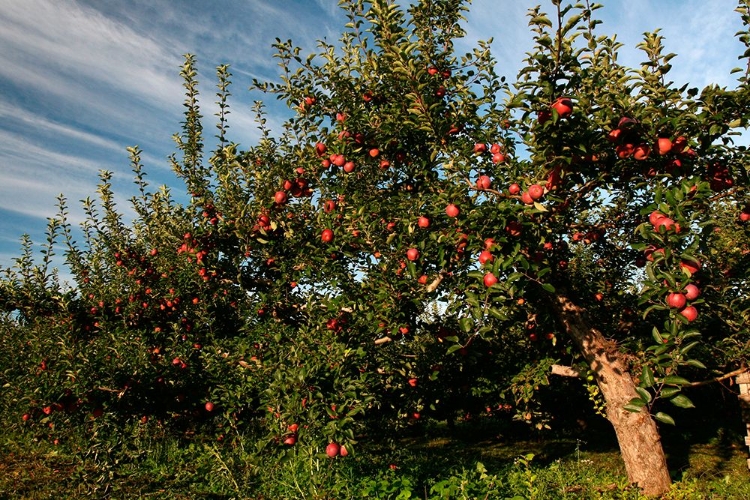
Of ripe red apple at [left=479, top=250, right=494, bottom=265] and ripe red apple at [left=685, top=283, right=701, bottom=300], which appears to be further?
ripe red apple at [left=479, top=250, right=494, bottom=265]

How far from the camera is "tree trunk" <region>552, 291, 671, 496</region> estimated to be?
6.33 meters

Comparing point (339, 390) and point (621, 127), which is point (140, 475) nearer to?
point (339, 390)

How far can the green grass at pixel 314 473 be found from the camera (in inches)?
223

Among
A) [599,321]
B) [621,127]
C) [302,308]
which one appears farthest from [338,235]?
[599,321]

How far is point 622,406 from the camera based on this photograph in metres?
6.50

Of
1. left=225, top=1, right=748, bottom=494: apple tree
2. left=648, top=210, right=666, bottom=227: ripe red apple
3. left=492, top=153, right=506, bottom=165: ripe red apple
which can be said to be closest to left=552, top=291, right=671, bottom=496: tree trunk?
left=225, top=1, right=748, bottom=494: apple tree

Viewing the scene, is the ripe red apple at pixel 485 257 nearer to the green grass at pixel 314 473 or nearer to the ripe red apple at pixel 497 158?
the ripe red apple at pixel 497 158

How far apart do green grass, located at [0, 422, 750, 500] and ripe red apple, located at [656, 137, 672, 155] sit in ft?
12.1

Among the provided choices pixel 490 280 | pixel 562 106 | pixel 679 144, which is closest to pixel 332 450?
pixel 490 280

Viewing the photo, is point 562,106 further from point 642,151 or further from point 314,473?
point 314,473

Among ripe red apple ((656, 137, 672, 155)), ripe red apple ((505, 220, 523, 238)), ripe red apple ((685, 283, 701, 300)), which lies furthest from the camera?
ripe red apple ((505, 220, 523, 238))

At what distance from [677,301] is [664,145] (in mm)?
1801

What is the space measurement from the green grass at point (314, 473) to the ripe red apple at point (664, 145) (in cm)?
370

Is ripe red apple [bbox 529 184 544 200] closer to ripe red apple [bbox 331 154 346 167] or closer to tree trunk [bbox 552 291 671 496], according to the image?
ripe red apple [bbox 331 154 346 167]
